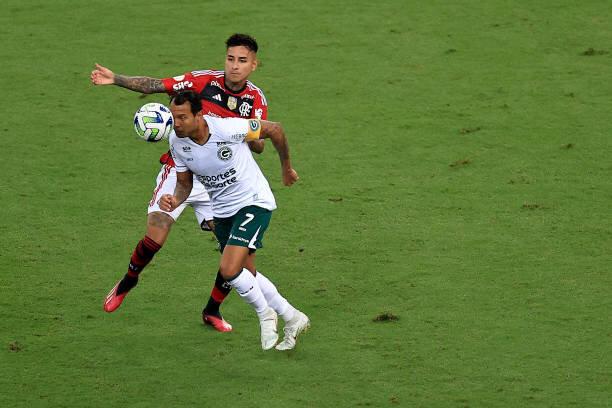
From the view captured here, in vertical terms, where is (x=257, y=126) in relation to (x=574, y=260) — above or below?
above

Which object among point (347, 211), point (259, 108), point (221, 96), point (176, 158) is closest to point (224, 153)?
point (176, 158)

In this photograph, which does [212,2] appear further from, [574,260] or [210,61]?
[574,260]

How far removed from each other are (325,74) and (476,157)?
2.97m

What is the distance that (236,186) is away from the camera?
8.49 metres

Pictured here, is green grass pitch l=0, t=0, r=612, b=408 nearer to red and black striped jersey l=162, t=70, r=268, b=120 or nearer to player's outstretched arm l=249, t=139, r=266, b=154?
player's outstretched arm l=249, t=139, r=266, b=154

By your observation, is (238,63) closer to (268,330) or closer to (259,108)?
(259,108)

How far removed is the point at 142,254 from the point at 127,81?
1407 mm

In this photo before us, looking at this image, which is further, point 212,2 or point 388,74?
point 212,2

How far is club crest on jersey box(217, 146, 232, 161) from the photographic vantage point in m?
8.30

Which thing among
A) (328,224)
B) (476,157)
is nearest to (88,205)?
(328,224)

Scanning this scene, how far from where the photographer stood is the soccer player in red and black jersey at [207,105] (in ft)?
29.5

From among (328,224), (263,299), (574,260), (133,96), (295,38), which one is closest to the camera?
(263,299)

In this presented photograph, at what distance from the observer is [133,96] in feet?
46.3

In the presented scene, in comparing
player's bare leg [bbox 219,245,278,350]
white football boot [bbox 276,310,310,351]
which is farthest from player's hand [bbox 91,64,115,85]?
white football boot [bbox 276,310,310,351]
